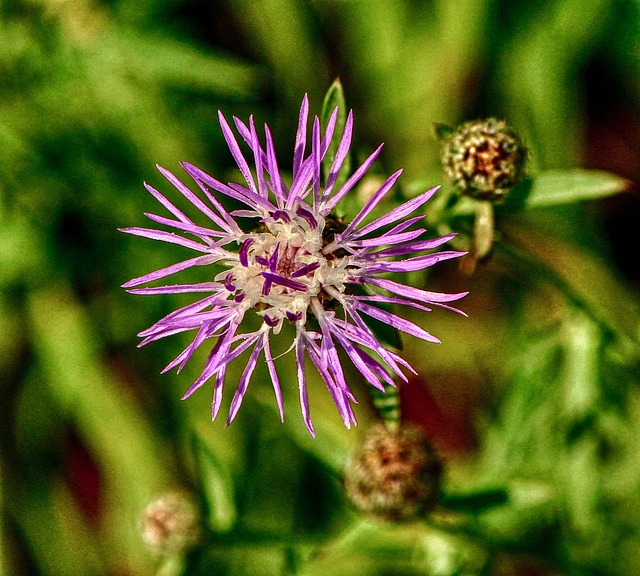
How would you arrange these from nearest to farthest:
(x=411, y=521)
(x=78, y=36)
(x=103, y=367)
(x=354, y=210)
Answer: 1. (x=354, y=210)
2. (x=411, y=521)
3. (x=78, y=36)
4. (x=103, y=367)

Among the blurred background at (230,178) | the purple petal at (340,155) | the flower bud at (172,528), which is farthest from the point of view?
the blurred background at (230,178)

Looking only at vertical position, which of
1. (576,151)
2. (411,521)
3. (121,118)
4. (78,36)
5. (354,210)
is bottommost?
(411,521)

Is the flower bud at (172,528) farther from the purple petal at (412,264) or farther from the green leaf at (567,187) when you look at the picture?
the green leaf at (567,187)

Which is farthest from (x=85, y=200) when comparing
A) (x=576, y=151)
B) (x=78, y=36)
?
(x=576, y=151)

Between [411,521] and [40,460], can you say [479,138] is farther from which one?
[40,460]

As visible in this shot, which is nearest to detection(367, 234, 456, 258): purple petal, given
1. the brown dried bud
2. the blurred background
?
the brown dried bud

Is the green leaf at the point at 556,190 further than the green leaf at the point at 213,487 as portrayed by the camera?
No

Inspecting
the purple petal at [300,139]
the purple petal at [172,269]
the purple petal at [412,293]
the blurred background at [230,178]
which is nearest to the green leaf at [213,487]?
the blurred background at [230,178]
